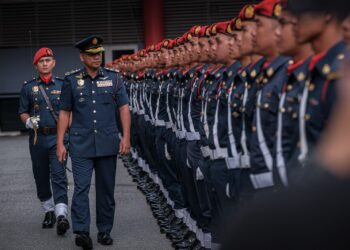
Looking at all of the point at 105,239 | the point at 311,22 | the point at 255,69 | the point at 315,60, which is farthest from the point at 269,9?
the point at 105,239

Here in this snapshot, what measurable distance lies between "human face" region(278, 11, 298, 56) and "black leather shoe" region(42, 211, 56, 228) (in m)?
4.27

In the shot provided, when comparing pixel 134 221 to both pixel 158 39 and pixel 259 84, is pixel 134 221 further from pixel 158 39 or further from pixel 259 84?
A: pixel 158 39

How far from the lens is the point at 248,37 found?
14.9ft

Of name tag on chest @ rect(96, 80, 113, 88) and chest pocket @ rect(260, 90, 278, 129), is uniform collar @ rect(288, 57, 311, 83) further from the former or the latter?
name tag on chest @ rect(96, 80, 113, 88)

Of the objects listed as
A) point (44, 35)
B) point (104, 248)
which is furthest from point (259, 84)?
point (44, 35)

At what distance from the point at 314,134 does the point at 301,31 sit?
0.57 m

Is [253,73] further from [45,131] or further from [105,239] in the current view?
[45,131]

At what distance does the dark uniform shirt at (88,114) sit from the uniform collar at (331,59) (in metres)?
3.70

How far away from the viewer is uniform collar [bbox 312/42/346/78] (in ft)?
9.52

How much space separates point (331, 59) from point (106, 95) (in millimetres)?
3812

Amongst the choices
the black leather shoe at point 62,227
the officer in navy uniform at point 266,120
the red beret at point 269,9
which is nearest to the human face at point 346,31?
the officer in navy uniform at point 266,120

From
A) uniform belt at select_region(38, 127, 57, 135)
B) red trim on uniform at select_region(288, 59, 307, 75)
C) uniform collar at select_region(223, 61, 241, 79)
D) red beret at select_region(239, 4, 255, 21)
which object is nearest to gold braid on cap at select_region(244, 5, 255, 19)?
red beret at select_region(239, 4, 255, 21)

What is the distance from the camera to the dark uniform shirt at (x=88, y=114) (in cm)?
645

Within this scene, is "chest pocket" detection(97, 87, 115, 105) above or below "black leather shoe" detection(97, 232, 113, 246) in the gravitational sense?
above
